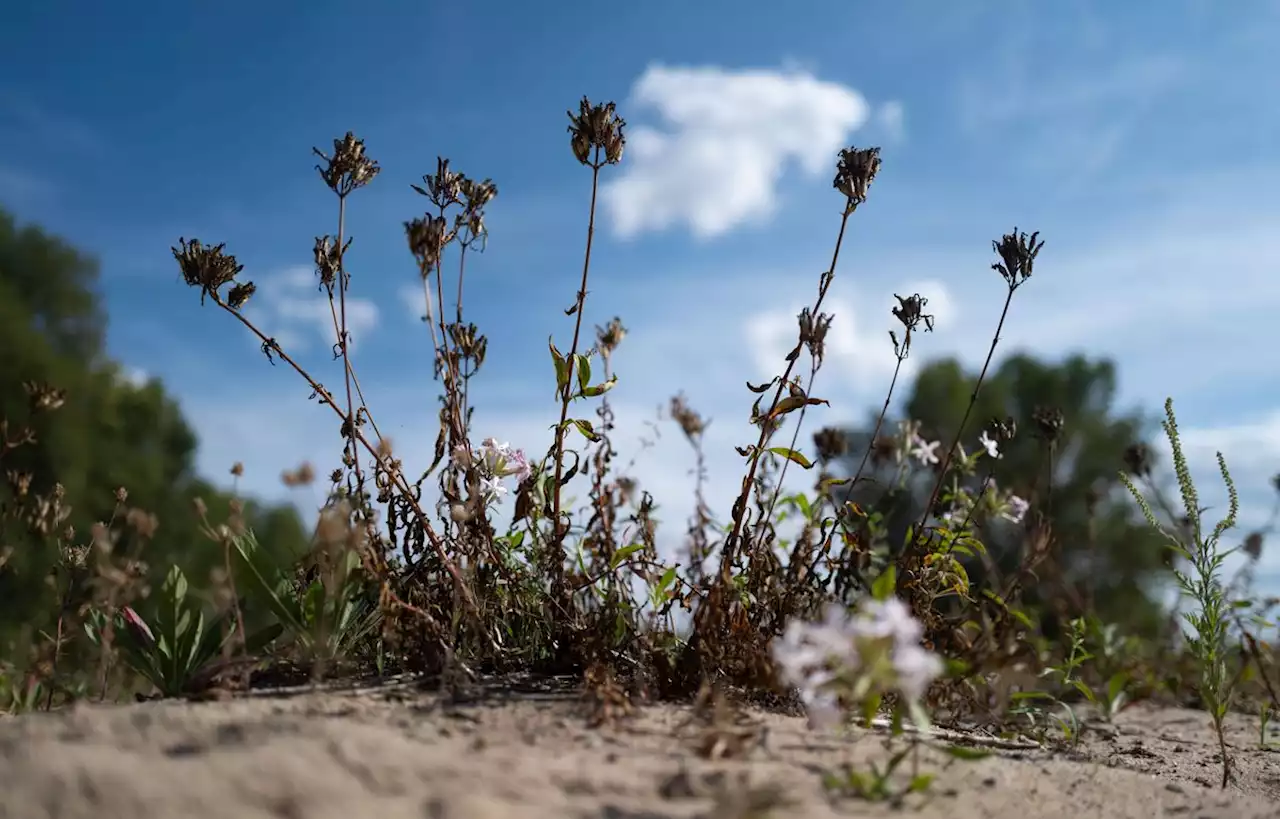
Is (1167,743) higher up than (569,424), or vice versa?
(569,424)

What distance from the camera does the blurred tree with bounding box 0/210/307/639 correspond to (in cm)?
1541

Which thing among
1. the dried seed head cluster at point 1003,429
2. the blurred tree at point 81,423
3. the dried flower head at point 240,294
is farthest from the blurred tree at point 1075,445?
the dried flower head at point 240,294

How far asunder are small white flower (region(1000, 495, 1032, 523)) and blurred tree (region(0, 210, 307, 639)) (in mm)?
13749

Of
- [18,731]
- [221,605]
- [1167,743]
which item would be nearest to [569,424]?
[221,605]

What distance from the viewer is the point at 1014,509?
A: 448 centimetres

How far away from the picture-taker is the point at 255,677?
3191 mm

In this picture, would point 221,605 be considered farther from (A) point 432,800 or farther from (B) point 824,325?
(B) point 824,325

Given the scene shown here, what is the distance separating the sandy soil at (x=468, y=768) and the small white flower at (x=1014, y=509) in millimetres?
1221

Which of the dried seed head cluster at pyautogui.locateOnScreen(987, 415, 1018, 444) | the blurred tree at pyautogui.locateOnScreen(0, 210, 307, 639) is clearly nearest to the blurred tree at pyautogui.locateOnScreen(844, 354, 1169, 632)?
the blurred tree at pyautogui.locateOnScreen(0, 210, 307, 639)

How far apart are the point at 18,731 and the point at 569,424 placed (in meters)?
1.69

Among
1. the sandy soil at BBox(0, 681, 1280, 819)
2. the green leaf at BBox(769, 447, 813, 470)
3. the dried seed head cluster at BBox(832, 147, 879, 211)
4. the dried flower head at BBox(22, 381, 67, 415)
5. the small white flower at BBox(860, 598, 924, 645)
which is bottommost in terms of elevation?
the sandy soil at BBox(0, 681, 1280, 819)

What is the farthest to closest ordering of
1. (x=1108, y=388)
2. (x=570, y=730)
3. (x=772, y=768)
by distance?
(x=1108, y=388) < (x=570, y=730) < (x=772, y=768)

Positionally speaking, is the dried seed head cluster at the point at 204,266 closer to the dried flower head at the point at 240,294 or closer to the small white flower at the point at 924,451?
the dried flower head at the point at 240,294

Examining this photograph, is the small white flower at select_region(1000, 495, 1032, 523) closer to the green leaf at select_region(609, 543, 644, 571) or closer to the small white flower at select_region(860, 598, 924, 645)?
the green leaf at select_region(609, 543, 644, 571)
